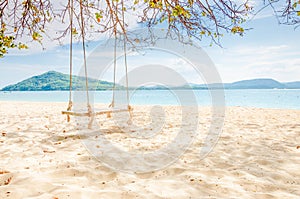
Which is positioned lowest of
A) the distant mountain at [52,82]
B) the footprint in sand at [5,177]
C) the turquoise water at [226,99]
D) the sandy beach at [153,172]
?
the turquoise water at [226,99]

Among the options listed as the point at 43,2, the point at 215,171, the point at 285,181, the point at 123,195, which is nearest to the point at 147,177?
the point at 123,195

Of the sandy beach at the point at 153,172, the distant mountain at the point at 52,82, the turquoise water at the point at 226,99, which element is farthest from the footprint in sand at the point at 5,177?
the distant mountain at the point at 52,82

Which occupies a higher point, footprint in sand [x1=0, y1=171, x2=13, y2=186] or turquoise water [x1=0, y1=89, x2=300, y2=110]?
footprint in sand [x1=0, y1=171, x2=13, y2=186]

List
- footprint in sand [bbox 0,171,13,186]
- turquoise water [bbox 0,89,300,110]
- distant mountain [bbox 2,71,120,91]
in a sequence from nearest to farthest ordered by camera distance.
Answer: footprint in sand [bbox 0,171,13,186]
turquoise water [bbox 0,89,300,110]
distant mountain [bbox 2,71,120,91]

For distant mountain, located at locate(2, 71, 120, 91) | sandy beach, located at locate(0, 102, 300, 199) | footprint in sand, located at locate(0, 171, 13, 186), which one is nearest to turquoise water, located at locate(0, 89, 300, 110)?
sandy beach, located at locate(0, 102, 300, 199)

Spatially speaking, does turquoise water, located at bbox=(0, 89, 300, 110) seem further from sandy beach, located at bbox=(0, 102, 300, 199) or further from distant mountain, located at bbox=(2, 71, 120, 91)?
distant mountain, located at bbox=(2, 71, 120, 91)

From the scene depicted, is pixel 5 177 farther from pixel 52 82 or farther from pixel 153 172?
pixel 52 82

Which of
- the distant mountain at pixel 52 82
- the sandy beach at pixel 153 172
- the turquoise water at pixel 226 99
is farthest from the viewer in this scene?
the distant mountain at pixel 52 82

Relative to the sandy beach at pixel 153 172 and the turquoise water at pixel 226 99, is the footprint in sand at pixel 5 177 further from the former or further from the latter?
the turquoise water at pixel 226 99

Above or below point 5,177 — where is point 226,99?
below

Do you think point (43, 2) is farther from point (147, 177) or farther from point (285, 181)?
point (285, 181)

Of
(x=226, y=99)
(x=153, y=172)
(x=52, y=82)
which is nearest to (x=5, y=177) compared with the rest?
(x=153, y=172)

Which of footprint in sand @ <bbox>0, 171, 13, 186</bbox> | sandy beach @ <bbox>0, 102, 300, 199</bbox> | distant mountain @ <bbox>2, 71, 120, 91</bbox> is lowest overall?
sandy beach @ <bbox>0, 102, 300, 199</bbox>

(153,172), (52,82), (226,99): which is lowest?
(226,99)
